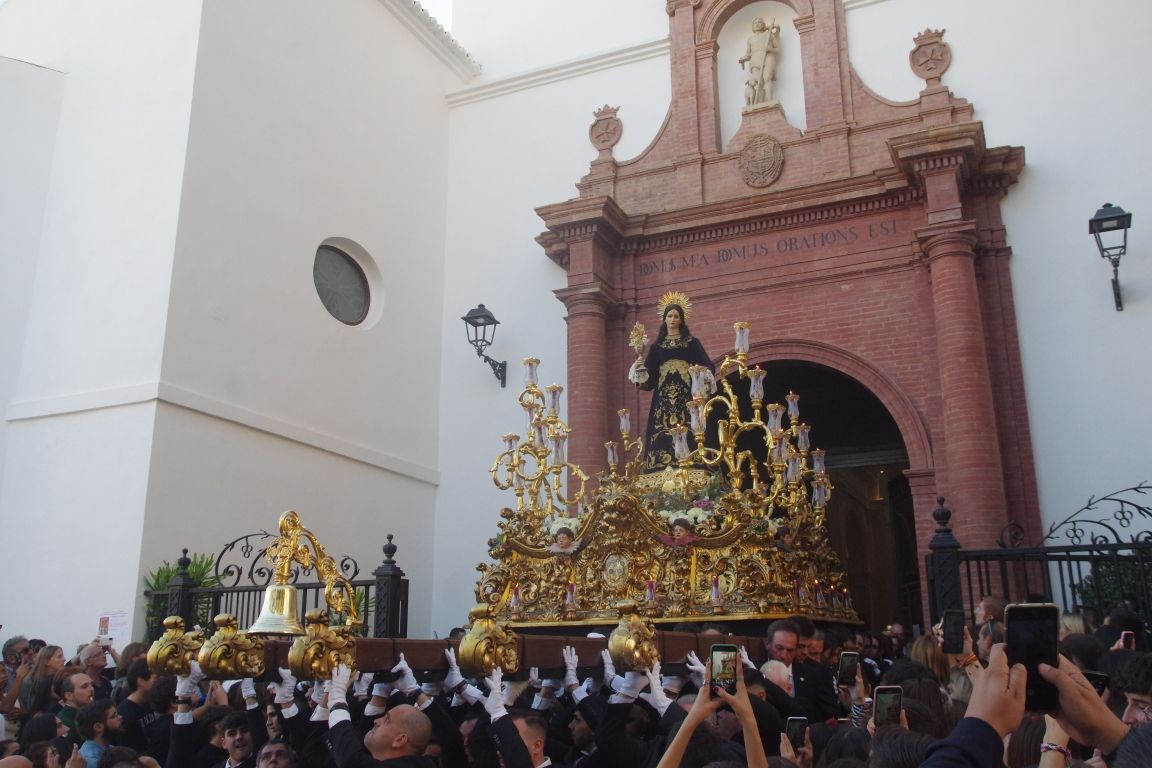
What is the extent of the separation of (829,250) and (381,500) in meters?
6.71

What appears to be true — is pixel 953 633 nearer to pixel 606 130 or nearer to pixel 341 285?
pixel 341 285

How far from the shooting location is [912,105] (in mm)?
13523

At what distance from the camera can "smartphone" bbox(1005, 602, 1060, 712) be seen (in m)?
2.17

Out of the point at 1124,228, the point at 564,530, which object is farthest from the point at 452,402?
the point at 1124,228

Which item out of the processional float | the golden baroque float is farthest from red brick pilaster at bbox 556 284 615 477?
the golden baroque float

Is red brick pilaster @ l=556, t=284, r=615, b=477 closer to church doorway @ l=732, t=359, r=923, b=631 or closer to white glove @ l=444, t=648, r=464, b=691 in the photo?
church doorway @ l=732, t=359, r=923, b=631

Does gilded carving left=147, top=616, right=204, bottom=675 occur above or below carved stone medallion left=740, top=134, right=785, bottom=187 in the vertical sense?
below

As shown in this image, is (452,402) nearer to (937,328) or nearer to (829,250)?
(829,250)

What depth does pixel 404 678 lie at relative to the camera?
4.71 meters

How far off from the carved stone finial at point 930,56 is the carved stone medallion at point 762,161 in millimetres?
1966

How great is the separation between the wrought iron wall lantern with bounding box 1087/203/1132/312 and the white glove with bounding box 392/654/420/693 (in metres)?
9.59

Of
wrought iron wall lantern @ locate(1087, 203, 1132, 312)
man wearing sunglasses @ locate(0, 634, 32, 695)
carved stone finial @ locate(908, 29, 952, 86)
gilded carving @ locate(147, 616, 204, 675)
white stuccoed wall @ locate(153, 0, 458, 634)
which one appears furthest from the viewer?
carved stone finial @ locate(908, 29, 952, 86)

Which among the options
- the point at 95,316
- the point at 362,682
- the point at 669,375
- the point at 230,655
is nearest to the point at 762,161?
the point at 669,375

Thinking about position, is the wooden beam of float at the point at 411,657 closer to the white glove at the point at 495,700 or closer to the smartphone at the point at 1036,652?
the white glove at the point at 495,700
